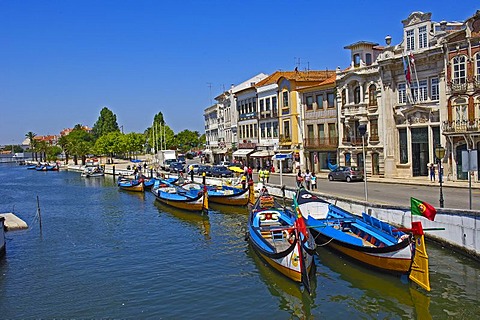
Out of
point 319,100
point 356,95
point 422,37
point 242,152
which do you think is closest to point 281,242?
point 422,37

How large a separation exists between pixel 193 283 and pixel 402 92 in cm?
2871

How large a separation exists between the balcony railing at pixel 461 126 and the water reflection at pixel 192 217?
60.3 ft

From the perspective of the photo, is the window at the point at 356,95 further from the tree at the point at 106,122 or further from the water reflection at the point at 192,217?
the tree at the point at 106,122

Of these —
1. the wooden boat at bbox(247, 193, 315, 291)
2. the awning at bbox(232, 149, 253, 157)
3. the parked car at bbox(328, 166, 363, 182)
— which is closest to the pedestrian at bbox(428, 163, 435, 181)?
the parked car at bbox(328, 166, 363, 182)

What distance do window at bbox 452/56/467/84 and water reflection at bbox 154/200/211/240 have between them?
2016 cm

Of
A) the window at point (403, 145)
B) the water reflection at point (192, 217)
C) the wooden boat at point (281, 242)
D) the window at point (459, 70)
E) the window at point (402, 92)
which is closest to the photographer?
the wooden boat at point (281, 242)

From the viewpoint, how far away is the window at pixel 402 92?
42.1 meters

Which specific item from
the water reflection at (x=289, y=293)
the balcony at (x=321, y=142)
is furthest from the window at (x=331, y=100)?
the water reflection at (x=289, y=293)

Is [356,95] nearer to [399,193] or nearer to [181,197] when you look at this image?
[399,193]

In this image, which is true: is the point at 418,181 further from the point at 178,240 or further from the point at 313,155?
the point at 178,240

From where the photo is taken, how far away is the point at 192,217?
118 feet

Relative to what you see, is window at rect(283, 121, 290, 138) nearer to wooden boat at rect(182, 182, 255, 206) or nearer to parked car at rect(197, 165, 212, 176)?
parked car at rect(197, 165, 212, 176)

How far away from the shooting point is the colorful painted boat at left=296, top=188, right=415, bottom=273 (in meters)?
18.2

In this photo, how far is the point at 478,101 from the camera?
36.1 metres
